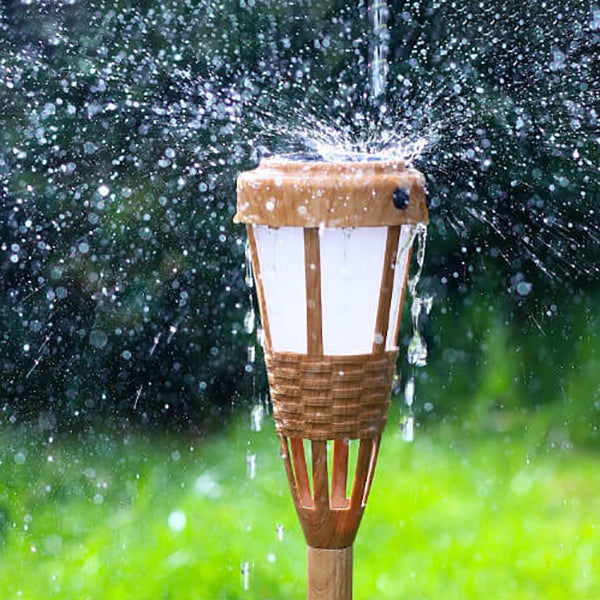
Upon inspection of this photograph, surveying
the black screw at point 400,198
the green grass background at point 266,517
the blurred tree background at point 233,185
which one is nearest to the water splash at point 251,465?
the green grass background at point 266,517

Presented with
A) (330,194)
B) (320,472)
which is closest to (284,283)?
(330,194)

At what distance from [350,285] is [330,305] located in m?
0.04

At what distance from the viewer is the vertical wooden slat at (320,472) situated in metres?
1.64

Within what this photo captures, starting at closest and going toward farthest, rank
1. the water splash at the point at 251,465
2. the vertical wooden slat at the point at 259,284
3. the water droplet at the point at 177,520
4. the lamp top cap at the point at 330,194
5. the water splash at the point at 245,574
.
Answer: the lamp top cap at the point at 330,194, the vertical wooden slat at the point at 259,284, the water splash at the point at 245,574, the water droplet at the point at 177,520, the water splash at the point at 251,465

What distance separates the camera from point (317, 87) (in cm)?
339

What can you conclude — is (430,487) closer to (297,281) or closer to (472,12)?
(472,12)

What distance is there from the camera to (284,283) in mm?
1604

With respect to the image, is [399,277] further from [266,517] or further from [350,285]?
[266,517]

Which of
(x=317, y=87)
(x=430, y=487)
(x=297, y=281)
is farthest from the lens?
(x=430, y=487)

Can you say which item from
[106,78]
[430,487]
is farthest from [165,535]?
[106,78]

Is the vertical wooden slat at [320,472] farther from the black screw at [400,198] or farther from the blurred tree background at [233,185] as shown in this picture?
the blurred tree background at [233,185]

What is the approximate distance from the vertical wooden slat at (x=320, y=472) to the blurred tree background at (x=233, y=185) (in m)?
1.81

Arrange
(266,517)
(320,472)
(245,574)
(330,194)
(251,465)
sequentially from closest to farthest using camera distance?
(330,194) < (320,472) < (245,574) < (266,517) < (251,465)

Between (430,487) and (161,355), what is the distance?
3.21 ft
